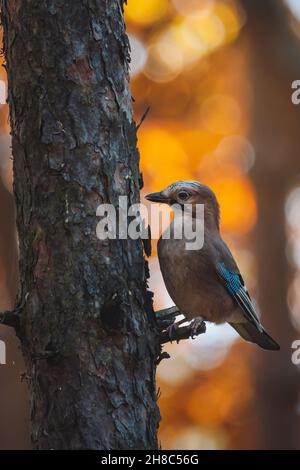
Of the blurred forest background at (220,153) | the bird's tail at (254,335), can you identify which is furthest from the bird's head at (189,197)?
the blurred forest background at (220,153)

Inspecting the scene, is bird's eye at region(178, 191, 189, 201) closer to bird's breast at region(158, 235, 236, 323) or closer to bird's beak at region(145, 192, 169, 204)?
bird's beak at region(145, 192, 169, 204)

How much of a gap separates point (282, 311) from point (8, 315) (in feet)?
21.7

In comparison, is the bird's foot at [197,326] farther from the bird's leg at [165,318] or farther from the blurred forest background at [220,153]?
the blurred forest background at [220,153]

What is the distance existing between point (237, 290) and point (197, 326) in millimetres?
754

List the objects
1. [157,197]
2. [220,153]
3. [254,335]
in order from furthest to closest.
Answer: [220,153] → [254,335] → [157,197]

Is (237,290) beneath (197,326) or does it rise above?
above

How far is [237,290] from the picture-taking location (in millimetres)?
5480

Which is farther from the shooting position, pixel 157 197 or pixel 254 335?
pixel 254 335

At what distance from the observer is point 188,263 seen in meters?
5.16

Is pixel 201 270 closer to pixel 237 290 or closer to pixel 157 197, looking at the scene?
pixel 237 290

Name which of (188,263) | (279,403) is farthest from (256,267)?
(188,263)

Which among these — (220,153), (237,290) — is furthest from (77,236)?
(220,153)

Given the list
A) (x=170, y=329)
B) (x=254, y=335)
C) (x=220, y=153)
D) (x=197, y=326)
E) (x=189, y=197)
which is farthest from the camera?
(x=220, y=153)
